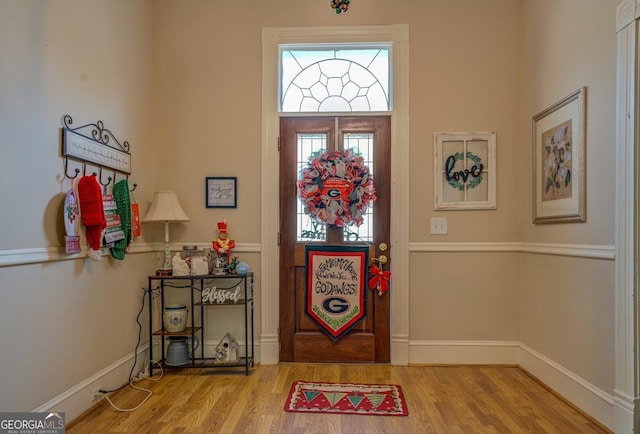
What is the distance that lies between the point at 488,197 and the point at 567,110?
88cm

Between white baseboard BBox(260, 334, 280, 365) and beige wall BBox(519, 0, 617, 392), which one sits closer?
beige wall BBox(519, 0, 617, 392)

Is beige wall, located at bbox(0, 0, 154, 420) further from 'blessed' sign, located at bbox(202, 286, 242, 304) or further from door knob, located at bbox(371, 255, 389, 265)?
door knob, located at bbox(371, 255, 389, 265)

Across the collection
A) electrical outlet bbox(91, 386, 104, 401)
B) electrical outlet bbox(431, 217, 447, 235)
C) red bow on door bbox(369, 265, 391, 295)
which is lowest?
electrical outlet bbox(91, 386, 104, 401)

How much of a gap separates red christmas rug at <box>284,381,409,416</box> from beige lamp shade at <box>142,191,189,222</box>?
4.99ft

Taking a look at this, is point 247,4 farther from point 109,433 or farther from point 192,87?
point 109,433

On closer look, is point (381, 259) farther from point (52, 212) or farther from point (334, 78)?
point (52, 212)

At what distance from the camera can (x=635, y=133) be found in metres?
2.00

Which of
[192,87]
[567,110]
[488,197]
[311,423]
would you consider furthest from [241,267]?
[567,110]

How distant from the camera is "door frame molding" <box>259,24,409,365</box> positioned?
324 centimetres

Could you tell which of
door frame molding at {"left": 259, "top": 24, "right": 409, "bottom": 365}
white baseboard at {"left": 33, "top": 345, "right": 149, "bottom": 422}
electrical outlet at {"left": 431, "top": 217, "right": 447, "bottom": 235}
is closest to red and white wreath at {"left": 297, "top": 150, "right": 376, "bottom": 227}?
door frame molding at {"left": 259, "top": 24, "right": 409, "bottom": 365}

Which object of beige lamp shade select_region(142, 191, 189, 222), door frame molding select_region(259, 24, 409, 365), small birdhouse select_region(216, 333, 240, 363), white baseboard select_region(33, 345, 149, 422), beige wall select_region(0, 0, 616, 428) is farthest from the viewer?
door frame molding select_region(259, 24, 409, 365)

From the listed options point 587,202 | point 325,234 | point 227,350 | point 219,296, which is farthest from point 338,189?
point 587,202

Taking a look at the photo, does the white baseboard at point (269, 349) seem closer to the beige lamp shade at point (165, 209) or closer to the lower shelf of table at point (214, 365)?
the lower shelf of table at point (214, 365)

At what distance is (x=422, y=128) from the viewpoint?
3.27 meters
